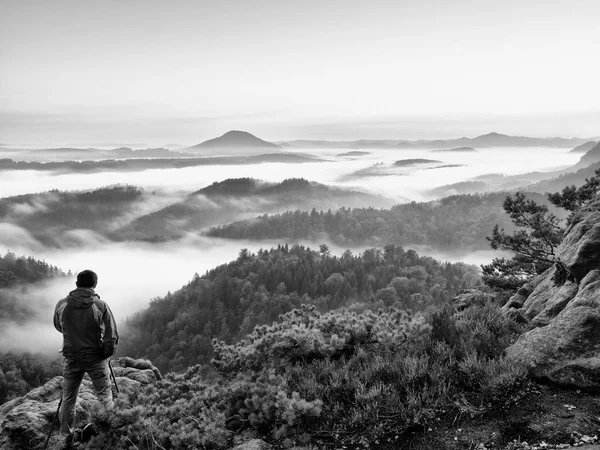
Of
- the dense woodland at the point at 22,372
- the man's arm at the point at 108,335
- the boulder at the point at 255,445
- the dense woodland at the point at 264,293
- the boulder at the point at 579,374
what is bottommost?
the dense woodland at the point at 22,372

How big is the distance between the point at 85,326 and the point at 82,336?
0.21 m

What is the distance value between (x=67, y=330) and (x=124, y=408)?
197 centimetres

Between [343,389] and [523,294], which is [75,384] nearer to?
[343,389]

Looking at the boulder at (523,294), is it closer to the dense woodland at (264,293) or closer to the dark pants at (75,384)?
the dark pants at (75,384)

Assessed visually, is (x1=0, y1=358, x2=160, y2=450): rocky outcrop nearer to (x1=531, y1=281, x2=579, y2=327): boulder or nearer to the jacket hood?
the jacket hood

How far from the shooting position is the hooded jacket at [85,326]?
827cm

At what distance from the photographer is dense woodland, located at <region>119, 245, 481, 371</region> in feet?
431

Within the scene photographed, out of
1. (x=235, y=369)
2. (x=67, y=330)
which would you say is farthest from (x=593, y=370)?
(x=67, y=330)

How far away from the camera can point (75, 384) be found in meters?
8.39

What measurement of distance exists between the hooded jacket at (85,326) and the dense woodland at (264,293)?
386 ft

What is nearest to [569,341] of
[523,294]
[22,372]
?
[523,294]

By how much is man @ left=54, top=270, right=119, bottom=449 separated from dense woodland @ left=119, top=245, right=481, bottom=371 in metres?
118

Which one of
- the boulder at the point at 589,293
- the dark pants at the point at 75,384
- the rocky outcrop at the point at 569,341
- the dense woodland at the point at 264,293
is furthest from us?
the dense woodland at the point at 264,293

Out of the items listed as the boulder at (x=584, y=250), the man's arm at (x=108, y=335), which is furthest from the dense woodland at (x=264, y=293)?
the man's arm at (x=108, y=335)
